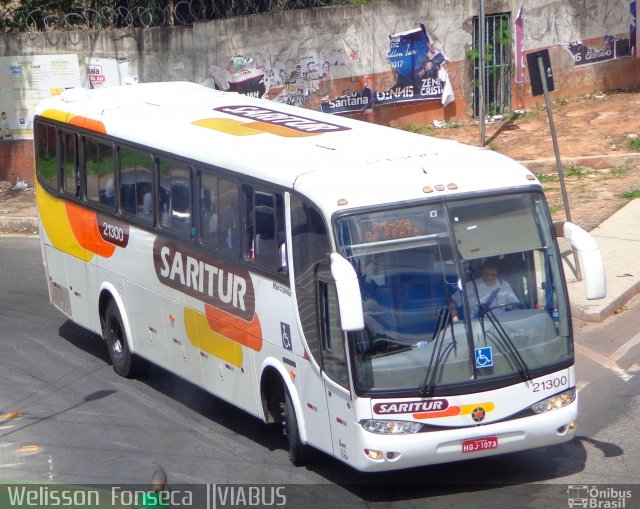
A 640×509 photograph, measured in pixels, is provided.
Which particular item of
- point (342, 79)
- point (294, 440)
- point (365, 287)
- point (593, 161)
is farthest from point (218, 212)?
point (342, 79)

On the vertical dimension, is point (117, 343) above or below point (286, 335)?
below

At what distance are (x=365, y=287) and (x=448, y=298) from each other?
63 centimetres

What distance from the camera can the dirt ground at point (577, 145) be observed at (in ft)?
56.7

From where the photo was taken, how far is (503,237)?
8180 millimetres

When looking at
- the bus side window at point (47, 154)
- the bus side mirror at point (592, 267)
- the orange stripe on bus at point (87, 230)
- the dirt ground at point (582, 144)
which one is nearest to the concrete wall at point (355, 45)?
the dirt ground at point (582, 144)

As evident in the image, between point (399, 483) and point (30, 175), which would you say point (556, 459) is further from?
point (30, 175)

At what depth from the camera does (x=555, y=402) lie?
822 centimetres

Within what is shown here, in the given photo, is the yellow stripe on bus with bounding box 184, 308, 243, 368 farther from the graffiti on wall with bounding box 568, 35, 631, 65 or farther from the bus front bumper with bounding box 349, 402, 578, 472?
the graffiti on wall with bounding box 568, 35, 631, 65

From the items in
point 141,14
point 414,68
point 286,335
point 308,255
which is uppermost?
point 141,14

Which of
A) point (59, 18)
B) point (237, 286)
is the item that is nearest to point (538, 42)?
point (59, 18)

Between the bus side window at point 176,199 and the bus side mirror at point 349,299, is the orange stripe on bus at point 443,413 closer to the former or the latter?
the bus side mirror at point 349,299

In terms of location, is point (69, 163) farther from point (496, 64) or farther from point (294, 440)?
point (496, 64)

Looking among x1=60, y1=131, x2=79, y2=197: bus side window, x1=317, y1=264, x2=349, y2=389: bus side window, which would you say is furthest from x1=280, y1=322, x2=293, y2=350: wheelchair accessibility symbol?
x1=60, y1=131, x2=79, y2=197: bus side window

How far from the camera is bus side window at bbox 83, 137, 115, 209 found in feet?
38.9
